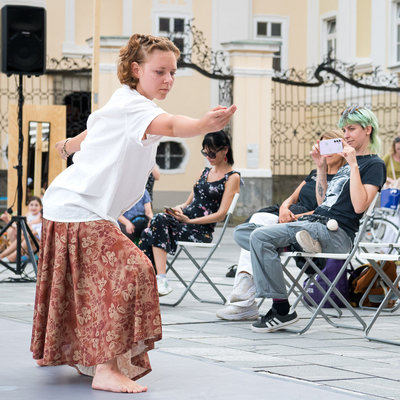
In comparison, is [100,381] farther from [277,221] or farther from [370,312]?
[370,312]

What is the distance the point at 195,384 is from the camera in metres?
5.07

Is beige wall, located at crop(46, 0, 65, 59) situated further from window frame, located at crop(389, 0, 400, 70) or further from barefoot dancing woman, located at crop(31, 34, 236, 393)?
barefoot dancing woman, located at crop(31, 34, 236, 393)

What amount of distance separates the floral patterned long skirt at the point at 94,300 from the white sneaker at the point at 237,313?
2690 millimetres

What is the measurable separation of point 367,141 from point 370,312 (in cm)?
145

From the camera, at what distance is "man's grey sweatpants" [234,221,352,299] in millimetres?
7043

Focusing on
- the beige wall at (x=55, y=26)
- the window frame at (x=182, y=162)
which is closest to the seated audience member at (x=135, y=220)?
the window frame at (x=182, y=162)

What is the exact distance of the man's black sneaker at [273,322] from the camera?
706 centimetres

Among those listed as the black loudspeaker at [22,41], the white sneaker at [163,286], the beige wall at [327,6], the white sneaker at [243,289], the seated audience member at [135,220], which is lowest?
the white sneaker at [163,286]

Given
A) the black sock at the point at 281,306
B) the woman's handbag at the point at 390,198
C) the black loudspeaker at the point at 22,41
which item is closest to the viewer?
the black sock at the point at 281,306

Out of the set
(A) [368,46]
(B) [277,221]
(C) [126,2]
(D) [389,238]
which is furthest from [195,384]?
(C) [126,2]

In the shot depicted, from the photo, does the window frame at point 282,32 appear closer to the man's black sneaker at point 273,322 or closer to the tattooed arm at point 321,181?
the tattooed arm at point 321,181

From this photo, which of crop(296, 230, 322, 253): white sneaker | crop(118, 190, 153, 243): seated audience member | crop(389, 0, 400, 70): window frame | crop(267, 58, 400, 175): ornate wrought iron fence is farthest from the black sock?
crop(389, 0, 400, 70): window frame

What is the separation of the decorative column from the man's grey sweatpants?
1446 cm

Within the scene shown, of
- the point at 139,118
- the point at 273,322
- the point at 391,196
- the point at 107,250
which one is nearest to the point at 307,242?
the point at 273,322
